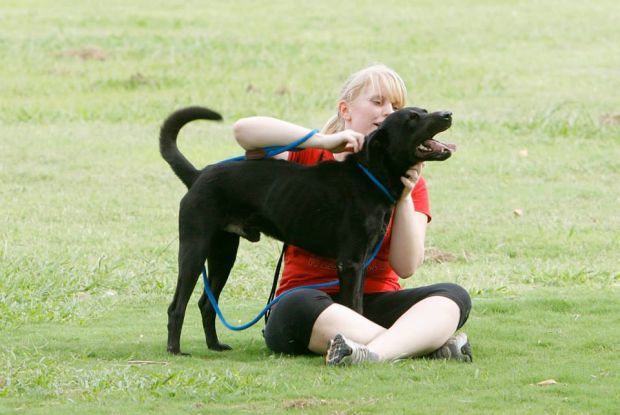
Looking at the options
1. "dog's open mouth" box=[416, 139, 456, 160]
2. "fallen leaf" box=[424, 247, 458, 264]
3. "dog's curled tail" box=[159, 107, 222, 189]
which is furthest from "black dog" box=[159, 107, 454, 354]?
"fallen leaf" box=[424, 247, 458, 264]

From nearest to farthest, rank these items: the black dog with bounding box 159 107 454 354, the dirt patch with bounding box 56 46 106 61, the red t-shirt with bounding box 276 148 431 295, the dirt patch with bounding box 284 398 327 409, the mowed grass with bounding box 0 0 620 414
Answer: the dirt patch with bounding box 284 398 327 409 → the mowed grass with bounding box 0 0 620 414 → the black dog with bounding box 159 107 454 354 → the red t-shirt with bounding box 276 148 431 295 → the dirt patch with bounding box 56 46 106 61

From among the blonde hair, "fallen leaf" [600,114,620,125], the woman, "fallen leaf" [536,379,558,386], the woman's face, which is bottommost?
"fallen leaf" [600,114,620,125]

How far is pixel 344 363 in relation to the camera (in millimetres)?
5281

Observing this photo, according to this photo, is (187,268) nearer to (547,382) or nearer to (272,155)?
(272,155)

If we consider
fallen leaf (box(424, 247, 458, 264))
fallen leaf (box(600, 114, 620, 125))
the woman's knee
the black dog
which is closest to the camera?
the black dog

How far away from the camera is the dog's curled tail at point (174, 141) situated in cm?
582

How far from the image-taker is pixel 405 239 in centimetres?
581

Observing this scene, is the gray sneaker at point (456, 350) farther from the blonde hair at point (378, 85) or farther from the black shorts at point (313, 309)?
the blonde hair at point (378, 85)

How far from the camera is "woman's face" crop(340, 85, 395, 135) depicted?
5.77 metres

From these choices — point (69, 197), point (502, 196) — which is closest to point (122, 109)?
point (69, 197)

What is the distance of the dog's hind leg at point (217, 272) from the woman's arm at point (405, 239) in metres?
0.77

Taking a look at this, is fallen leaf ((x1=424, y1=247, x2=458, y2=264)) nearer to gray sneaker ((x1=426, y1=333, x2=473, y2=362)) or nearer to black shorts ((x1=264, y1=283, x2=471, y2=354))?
black shorts ((x1=264, y1=283, x2=471, y2=354))

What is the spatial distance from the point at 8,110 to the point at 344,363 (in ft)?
35.4

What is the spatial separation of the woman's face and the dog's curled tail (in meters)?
0.67
